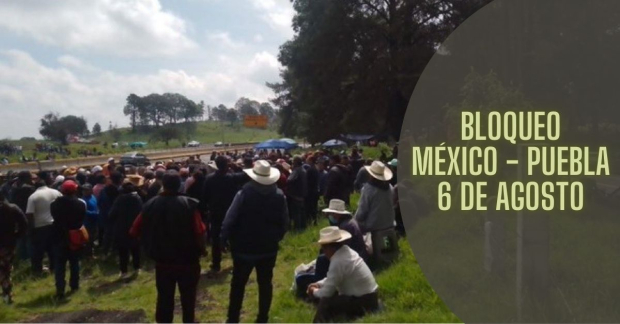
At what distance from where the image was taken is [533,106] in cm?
554

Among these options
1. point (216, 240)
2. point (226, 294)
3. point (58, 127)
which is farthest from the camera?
point (58, 127)

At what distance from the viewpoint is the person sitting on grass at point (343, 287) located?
5.84m

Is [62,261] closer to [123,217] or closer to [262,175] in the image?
[123,217]

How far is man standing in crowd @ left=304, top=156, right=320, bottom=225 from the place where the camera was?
12711mm

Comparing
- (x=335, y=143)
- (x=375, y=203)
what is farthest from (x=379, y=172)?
(x=335, y=143)

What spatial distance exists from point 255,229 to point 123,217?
3.96m

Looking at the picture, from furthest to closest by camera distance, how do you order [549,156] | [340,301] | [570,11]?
[570,11] < [340,301] < [549,156]

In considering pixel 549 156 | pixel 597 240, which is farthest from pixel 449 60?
A: pixel 597 240

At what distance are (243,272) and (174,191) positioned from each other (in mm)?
1068

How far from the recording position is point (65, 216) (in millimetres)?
8328

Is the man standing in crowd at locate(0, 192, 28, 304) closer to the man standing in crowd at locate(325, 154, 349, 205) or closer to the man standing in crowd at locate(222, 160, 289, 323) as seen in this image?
the man standing in crowd at locate(222, 160, 289, 323)

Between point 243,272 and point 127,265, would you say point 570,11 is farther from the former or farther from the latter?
point 127,265
